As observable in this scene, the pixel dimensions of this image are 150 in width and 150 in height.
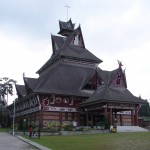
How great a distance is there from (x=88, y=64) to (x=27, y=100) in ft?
40.8

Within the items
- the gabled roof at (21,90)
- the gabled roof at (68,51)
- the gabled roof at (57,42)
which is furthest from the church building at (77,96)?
the gabled roof at (57,42)

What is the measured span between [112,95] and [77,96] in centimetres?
694

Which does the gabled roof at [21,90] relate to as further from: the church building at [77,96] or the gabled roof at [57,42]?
the gabled roof at [57,42]

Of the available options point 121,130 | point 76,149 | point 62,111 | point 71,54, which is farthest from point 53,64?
point 76,149

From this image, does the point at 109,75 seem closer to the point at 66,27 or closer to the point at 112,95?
the point at 112,95

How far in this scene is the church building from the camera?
41.9 meters

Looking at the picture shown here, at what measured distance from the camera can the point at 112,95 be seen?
40.8 metres

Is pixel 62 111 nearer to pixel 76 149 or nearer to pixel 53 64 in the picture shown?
pixel 53 64

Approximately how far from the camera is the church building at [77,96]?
41938mm

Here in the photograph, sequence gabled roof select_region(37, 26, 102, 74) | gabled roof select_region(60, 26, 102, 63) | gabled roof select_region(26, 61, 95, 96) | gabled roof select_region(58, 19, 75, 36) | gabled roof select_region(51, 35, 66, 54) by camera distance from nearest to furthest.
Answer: gabled roof select_region(26, 61, 95, 96), gabled roof select_region(37, 26, 102, 74), gabled roof select_region(60, 26, 102, 63), gabled roof select_region(51, 35, 66, 54), gabled roof select_region(58, 19, 75, 36)

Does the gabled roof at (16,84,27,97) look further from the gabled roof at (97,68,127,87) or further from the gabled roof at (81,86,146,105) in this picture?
the gabled roof at (97,68,127,87)

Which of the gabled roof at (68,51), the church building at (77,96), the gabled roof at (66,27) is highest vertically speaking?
the gabled roof at (66,27)

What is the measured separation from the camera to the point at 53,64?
56.0 m

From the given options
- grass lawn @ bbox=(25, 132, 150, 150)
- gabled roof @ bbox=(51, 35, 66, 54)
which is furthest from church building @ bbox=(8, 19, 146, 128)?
grass lawn @ bbox=(25, 132, 150, 150)
